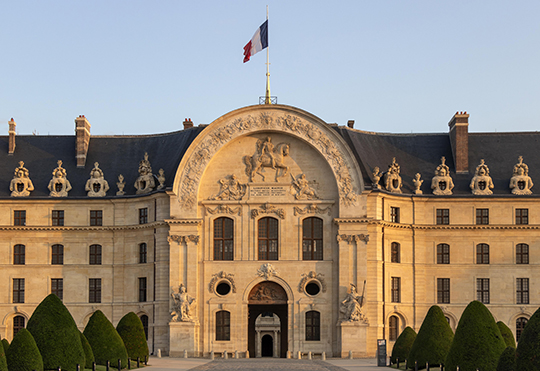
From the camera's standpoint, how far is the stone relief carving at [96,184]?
216ft

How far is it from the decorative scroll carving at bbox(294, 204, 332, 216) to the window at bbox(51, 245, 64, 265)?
18.1 m

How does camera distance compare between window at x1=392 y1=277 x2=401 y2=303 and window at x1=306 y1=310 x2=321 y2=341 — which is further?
window at x1=392 y1=277 x2=401 y2=303

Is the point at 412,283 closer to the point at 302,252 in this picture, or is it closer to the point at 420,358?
the point at 302,252

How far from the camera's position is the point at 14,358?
35.1m

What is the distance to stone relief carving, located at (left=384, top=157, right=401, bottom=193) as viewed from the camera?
210 feet

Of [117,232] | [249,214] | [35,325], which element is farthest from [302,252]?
[35,325]

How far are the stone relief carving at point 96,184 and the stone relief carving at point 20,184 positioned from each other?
4320 millimetres

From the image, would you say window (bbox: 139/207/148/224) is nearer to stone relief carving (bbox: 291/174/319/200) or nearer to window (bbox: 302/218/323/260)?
stone relief carving (bbox: 291/174/319/200)

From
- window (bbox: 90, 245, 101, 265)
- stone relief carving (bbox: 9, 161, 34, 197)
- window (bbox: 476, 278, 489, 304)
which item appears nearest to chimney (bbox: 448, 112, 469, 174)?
window (bbox: 476, 278, 489, 304)

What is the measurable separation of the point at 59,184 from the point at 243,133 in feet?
49.9

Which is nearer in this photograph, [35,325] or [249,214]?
[35,325]

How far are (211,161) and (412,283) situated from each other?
17.4m

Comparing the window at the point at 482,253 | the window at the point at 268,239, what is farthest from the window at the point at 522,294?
the window at the point at 268,239

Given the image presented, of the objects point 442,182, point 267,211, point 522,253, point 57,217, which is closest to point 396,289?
A: point 442,182
